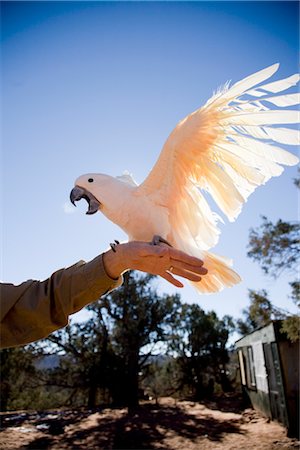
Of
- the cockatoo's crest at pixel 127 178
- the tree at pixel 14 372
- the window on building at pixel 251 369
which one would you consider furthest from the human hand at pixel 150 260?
the tree at pixel 14 372

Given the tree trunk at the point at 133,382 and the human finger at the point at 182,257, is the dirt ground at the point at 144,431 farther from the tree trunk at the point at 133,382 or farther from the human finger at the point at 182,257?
the human finger at the point at 182,257

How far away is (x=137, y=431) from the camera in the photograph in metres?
6.54

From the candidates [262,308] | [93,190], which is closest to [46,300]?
[93,190]

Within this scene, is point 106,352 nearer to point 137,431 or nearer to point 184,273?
point 137,431

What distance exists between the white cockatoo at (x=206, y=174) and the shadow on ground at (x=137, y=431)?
199 inches

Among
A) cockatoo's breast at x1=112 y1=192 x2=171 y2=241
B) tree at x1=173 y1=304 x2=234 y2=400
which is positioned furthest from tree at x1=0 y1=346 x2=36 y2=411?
cockatoo's breast at x1=112 y1=192 x2=171 y2=241

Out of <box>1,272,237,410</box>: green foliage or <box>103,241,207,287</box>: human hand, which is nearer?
<box>103,241,207,287</box>: human hand

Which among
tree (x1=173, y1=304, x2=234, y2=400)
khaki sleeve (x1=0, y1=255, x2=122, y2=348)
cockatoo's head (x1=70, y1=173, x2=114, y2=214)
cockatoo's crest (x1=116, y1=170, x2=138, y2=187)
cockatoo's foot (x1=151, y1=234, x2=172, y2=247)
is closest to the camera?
khaki sleeve (x1=0, y1=255, x2=122, y2=348)

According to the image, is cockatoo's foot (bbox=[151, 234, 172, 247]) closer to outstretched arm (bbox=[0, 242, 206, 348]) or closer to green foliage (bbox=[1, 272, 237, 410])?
outstretched arm (bbox=[0, 242, 206, 348])

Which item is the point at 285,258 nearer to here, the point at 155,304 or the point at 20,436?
the point at 20,436

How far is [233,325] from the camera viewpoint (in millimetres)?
14812

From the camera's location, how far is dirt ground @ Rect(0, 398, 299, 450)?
5.63 m

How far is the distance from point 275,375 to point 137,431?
9.27 ft

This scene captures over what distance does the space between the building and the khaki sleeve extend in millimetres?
5548
